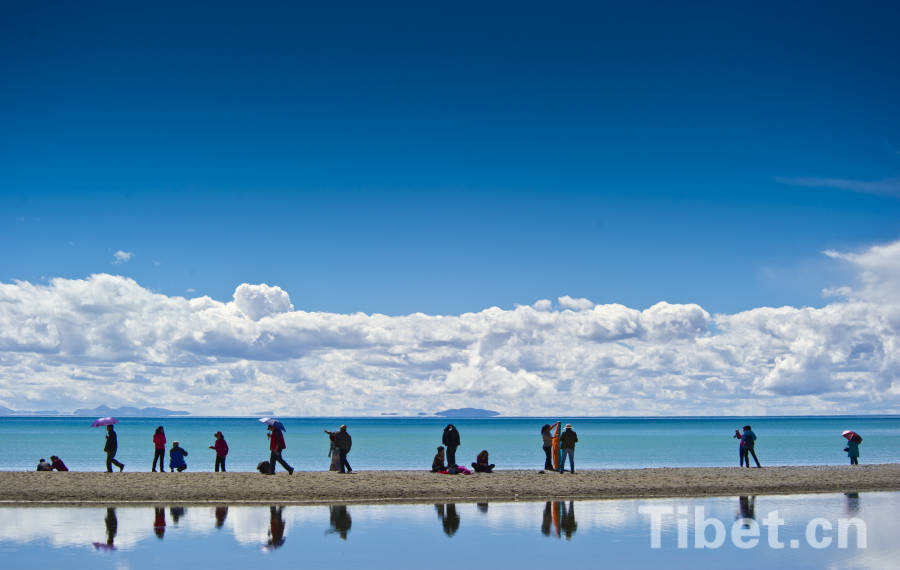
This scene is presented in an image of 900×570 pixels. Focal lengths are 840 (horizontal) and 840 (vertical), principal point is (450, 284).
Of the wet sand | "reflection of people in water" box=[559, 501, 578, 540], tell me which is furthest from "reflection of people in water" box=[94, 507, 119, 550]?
"reflection of people in water" box=[559, 501, 578, 540]

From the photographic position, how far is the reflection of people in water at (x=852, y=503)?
20484 mm

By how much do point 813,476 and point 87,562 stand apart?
2406 cm

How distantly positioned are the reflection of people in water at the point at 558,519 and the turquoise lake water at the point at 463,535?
0.04m

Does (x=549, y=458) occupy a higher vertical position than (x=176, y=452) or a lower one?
lower

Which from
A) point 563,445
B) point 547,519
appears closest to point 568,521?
point 547,519

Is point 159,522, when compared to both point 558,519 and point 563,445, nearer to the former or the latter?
point 558,519

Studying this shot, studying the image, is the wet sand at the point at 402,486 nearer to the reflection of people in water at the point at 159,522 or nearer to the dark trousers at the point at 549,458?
the dark trousers at the point at 549,458

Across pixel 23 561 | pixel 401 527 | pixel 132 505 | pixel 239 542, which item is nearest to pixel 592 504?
pixel 401 527

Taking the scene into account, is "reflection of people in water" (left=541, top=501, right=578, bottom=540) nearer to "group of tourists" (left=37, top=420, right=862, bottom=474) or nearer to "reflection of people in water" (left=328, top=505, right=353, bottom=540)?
"reflection of people in water" (left=328, top=505, right=353, bottom=540)

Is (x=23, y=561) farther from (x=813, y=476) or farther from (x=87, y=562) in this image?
Answer: (x=813, y=476)

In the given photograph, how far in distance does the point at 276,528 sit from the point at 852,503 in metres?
15.0

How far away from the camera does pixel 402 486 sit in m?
25.2

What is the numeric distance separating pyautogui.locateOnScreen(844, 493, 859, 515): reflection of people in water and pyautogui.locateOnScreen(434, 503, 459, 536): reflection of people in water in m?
9.47

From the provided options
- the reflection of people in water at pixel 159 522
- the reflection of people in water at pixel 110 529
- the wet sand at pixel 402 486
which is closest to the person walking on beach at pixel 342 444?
the wet sand at pixel 402 486
